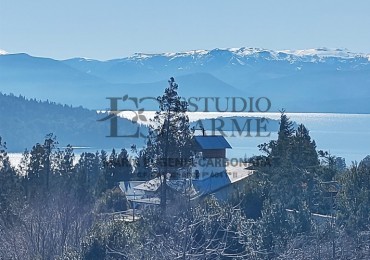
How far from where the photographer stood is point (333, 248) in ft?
48.1

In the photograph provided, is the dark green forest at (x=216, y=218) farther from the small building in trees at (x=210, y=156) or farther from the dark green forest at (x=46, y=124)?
the dark green forest at (x=46, y=124)

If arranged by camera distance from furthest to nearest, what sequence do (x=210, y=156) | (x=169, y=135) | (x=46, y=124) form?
(x=46, y=124)
(x=210, y=156)
(x=169, y=135)

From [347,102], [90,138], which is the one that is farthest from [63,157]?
[347,102]

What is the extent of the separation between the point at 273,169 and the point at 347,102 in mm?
178108

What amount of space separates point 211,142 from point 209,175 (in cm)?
151

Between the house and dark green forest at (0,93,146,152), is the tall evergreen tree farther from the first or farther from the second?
dark green forest at (0,93,146,152)

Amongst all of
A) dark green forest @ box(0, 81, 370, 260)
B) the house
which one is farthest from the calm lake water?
dark green forest @ box(0, 81, 370, 260)

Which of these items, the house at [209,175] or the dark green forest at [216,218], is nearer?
the dark green forest at [216,218]

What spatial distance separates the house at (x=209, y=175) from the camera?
23.8 meters

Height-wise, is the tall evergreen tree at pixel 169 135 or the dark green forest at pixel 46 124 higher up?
the dark green forest at pixel 46 124

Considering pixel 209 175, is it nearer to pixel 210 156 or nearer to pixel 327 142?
pixel 210 156

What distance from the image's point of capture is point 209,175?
82.0 ft

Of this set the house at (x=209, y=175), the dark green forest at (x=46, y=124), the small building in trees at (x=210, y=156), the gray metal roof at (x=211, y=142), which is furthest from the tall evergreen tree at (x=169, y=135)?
the dark green forest at (x=46, y=124)

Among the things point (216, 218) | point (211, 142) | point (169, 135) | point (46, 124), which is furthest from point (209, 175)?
point (46, 124)
